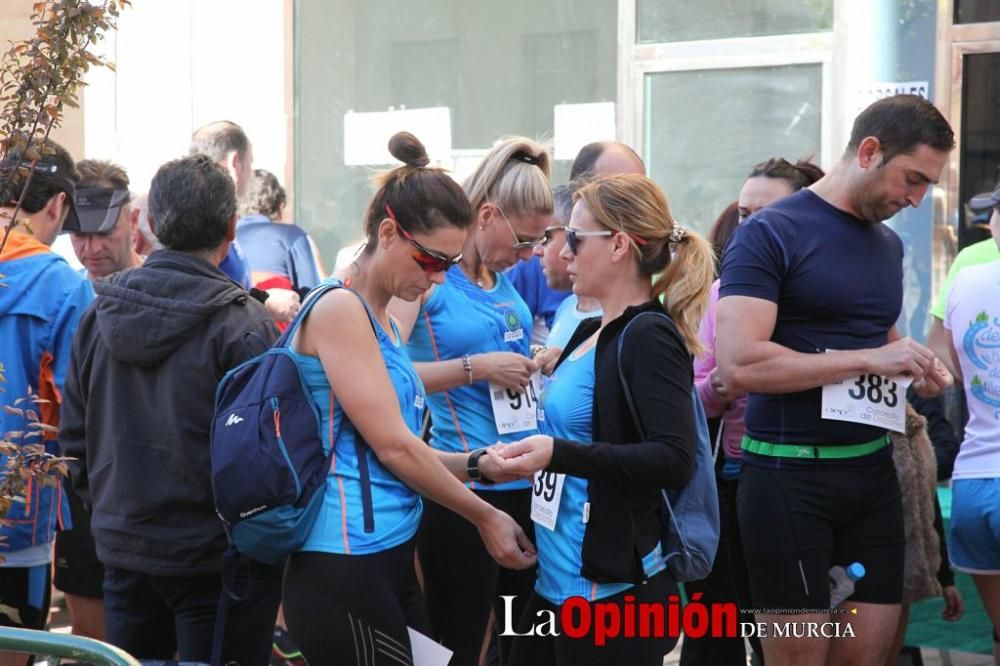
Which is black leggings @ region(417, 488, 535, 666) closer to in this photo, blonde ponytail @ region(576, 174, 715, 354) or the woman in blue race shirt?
the woman in blue race shirt

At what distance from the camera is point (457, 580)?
3.98 metres

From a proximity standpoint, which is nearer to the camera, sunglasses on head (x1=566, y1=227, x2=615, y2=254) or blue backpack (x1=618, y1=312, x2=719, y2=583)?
blue backpack (x1=618, y1=312, x2=719, y2=583)

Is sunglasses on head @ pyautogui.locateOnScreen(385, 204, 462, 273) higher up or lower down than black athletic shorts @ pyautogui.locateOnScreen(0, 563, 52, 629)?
higher up

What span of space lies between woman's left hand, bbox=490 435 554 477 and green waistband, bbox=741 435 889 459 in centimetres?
101

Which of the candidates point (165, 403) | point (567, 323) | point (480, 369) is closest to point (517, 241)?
point (567, 323)

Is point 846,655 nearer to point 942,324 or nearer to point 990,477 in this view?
point 990,477

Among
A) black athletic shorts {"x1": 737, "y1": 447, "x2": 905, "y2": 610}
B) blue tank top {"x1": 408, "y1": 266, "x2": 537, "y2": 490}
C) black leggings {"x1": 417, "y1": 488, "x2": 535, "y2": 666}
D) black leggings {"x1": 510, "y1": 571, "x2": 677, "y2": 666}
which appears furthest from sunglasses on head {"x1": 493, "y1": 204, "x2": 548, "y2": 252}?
black leggings {"x1": 510, "y1": 571, "x2": 677, "y2": 666}

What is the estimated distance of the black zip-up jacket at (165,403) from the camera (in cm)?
355

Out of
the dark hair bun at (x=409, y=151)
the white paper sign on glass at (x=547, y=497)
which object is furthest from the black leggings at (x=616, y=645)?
the dark hair bun at (x=409, y=151)

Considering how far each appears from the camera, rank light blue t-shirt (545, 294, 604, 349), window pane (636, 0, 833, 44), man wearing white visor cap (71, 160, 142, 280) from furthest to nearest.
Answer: window pane (636, 0, 833, 44), man wearing white visor cap (71, 160, 142, 280), light blue t-shirt (545, 294, 604, 349)

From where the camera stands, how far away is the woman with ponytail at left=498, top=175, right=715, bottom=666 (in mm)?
3096

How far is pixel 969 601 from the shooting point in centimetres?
629

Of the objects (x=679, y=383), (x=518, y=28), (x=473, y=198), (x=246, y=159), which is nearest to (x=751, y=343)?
(x=679, y=383)

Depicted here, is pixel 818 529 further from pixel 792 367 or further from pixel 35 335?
pixel 35 335
